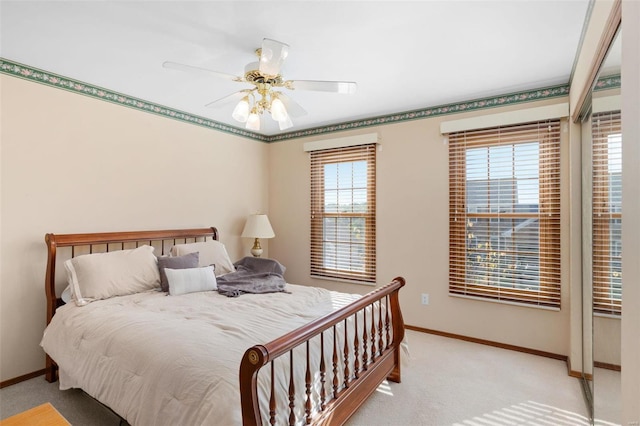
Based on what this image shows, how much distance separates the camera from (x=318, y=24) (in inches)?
80.3

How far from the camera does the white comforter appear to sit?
1470 millimetres

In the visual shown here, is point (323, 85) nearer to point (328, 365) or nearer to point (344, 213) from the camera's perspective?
point (328, 365)

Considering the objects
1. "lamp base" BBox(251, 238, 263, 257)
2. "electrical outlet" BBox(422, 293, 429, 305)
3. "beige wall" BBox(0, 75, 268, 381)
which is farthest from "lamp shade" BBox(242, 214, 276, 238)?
"electrical outlet" BBox(422, 293, 429, 305)

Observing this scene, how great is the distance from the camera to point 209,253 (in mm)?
3551

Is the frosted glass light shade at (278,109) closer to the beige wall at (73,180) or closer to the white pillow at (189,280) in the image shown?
the white pillow at (189,280)

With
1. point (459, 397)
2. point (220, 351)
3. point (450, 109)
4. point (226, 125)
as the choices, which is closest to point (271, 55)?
point (220, 351)

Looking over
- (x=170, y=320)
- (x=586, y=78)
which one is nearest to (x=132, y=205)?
(x=170, y=320)

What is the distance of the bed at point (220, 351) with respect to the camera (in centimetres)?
144

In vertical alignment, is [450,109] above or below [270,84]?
above

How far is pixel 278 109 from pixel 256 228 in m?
2.18

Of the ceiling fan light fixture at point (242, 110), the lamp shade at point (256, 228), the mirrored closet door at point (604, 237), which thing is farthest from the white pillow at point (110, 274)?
the mirrored closet door at point (604, 237)

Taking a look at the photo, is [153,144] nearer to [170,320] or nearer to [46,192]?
[46,192]

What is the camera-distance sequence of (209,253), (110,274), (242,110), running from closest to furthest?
(242,110)
(110,274)
(209,253)

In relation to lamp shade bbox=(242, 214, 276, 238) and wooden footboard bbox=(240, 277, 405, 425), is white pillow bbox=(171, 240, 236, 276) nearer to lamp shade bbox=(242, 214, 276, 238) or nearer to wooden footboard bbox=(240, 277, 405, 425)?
lamp shade bbox=(242, 214, 276, 238)
